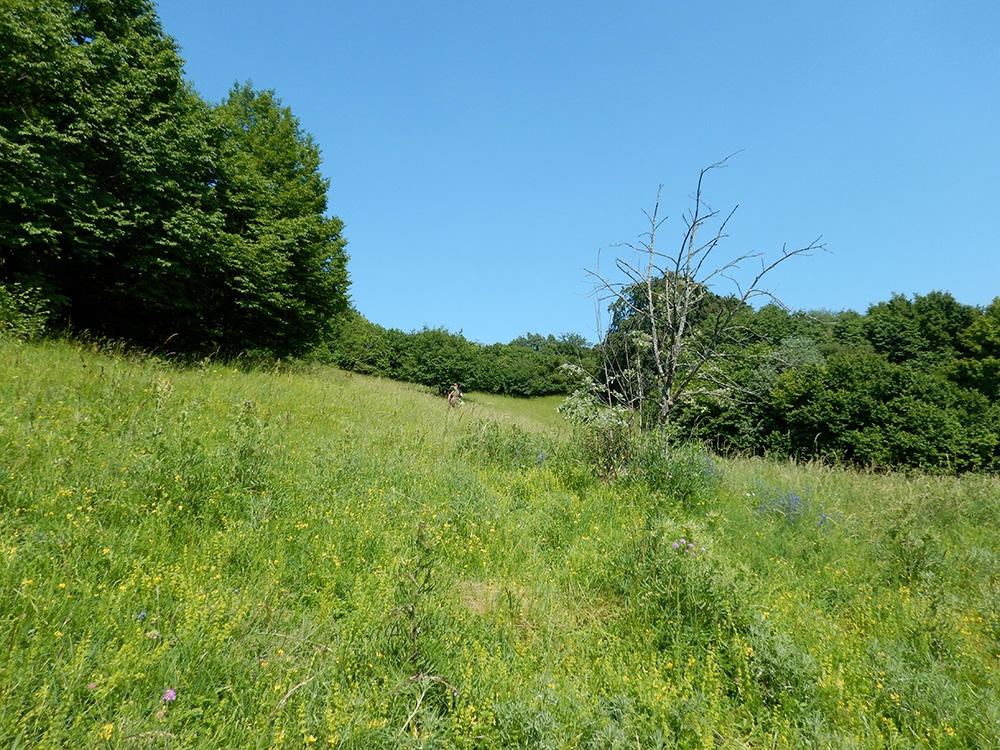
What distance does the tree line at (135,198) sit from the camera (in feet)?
28.3

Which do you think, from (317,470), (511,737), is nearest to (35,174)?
(317,470)

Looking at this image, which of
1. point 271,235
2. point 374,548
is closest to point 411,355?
point 271,235

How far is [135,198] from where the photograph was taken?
33.1 ft

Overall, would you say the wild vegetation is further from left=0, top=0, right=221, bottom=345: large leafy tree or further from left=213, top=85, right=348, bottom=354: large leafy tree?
left=213, top=85, right=348, bottom=354: large leafy tree

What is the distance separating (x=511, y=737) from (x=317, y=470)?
12.5 ft

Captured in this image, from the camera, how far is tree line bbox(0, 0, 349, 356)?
8633mm

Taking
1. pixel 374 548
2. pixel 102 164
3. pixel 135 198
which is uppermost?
pixel 102 164

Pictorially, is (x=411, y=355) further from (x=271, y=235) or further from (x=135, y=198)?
(x=135, y=198)

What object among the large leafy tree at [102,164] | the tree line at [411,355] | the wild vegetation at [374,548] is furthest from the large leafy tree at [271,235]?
the tree line at [411,355]

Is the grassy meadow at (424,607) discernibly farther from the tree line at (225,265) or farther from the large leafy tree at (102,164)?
the large leafy tree at (102,164)

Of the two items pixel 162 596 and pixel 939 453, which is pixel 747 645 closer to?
pixel 162 596

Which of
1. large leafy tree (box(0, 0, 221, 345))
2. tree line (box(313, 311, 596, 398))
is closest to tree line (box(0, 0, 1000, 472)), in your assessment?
large leafy tree (box(0, 0, 221, 345))

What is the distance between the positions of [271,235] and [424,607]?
1318 centimetres

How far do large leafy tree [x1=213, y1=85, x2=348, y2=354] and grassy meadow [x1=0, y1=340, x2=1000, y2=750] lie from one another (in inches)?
295
